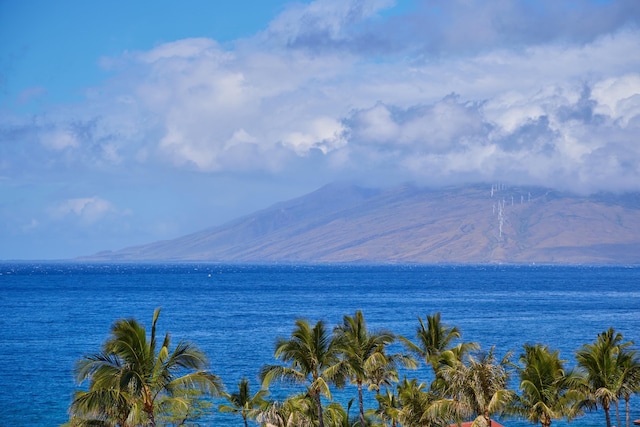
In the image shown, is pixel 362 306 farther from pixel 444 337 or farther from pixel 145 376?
pixel 145 376

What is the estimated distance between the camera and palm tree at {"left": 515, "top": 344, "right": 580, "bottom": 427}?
1610 inches

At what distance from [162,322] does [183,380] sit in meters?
113

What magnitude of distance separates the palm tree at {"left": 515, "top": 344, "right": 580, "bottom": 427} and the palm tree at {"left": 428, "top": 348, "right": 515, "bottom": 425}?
8.18ft

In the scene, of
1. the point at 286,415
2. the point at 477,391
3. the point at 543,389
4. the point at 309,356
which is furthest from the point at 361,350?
the point at 543,389

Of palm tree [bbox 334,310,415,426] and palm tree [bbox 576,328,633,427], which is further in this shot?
palm tree [bbox 576,328,633,427]

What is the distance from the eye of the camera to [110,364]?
101 feet

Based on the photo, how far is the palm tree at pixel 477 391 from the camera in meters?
38.4

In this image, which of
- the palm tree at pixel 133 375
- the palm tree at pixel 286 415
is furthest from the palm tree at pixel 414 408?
the palm tree at pixel 133 375

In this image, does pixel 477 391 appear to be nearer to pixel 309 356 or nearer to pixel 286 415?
pixel 309 356

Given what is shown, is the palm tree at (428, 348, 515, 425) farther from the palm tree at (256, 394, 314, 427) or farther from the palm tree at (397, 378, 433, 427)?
the palm tree at (256, 394, 314, 427)

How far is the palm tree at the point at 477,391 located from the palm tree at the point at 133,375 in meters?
12.9

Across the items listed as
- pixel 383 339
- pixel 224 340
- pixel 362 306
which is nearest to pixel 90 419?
pixel 383 339

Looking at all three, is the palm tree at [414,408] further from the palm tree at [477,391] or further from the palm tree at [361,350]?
the palm tree at [477,391]

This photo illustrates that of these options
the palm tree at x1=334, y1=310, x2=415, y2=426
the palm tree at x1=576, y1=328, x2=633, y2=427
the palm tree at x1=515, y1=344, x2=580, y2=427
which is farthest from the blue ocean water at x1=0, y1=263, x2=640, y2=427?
the palm tree at x1=334, y1=310, x2=415, y2=426
